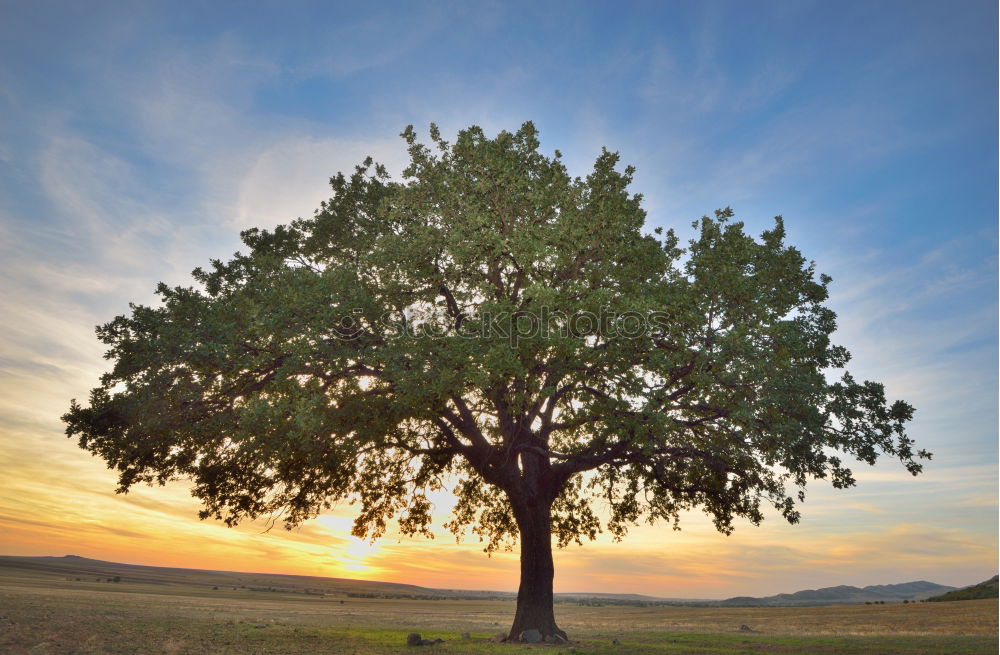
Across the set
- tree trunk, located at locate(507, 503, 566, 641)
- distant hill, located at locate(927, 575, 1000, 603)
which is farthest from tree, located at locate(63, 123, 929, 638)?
distant hill, located at locate(927, 575, 1000, 603)

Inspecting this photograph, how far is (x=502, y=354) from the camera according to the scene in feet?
65.4

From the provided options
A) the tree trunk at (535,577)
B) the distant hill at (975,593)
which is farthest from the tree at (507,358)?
the distant hill at (975,593)

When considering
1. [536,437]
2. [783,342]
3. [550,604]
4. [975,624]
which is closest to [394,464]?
[536,437]

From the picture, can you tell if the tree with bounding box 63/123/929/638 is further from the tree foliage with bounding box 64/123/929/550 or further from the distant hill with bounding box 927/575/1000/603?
the distant hill with bounding box 927/575/1000/603

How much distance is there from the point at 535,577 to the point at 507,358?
12267 mm

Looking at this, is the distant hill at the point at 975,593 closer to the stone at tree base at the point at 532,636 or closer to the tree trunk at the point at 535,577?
the tree trunk at the point at 535,577

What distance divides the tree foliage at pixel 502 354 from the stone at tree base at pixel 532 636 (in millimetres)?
5114

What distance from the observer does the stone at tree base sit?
82.3 ft

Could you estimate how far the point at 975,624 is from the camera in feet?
113

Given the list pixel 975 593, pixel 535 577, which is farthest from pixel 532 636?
pixel 975 593

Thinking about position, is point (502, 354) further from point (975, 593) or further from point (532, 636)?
point (975, 593)

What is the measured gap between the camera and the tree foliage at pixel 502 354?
68.0ft

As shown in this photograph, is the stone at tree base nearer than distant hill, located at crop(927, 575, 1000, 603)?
Yes

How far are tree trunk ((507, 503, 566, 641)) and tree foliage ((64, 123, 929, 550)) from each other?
0.74 m
